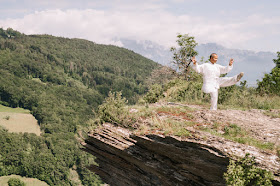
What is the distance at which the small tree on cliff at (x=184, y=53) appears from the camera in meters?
24.9

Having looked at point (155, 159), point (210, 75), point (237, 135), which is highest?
point (210, 75)

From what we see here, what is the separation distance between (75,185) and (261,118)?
139655mm

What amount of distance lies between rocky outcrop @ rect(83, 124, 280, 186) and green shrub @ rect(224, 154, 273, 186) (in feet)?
0.59

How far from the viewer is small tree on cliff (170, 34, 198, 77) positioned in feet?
81.7

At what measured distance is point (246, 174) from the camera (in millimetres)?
5746

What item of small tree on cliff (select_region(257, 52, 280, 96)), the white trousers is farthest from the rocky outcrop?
small tree on cliff (select_region(257, 52, 280, 96))

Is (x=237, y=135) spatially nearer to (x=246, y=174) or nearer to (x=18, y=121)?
(x=246, y=174)

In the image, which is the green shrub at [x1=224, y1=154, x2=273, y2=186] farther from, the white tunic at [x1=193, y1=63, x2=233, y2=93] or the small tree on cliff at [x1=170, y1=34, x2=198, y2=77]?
the small tree on cliff at [x1=170, y1=34, x2=198, y2=77]

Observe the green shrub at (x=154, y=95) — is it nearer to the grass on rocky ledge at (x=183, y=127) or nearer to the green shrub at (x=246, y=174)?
the grass on rocky ledge at (x=183, y=127)

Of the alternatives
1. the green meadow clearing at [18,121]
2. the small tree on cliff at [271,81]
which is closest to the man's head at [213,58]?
the small tree on cliff at [271,81]

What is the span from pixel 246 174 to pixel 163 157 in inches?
108

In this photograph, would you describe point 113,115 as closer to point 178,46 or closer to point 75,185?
point 178,46

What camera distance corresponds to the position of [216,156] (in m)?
6.20

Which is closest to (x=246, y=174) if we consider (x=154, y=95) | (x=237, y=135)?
(x=237, y=135)
